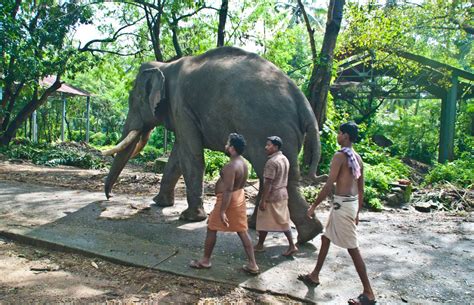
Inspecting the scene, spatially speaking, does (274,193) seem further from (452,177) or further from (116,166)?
(452,177)

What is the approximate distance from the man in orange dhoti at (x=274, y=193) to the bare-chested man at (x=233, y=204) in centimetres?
39

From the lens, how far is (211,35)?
56.3ft

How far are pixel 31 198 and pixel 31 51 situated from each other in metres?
7.64

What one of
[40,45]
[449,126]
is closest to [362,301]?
[40,45]

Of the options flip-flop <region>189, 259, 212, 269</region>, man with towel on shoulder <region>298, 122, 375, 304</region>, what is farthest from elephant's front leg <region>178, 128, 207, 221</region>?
man with towel on shoulder <region>298, 122, 375, 304</region>

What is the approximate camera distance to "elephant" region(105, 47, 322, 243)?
521 cm

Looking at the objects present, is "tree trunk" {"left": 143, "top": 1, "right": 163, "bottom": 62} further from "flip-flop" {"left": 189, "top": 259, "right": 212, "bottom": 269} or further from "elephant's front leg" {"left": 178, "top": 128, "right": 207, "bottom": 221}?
"flip-flop" {"left": 189, "top": 259, "right": 212, "bottom": 269}

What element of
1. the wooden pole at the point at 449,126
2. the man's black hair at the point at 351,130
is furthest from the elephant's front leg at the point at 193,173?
the wooden pole at the point at 449,126

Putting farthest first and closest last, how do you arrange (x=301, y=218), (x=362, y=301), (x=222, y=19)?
(x=222, y=19) → (x=301, y=218) → (x=362, y=301)

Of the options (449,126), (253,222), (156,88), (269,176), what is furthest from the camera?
(449,126)

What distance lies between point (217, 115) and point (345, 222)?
2606 mm

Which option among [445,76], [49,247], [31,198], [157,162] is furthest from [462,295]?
[445,76]

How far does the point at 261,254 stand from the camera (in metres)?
4.91

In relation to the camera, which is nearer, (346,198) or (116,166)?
(346,198)
